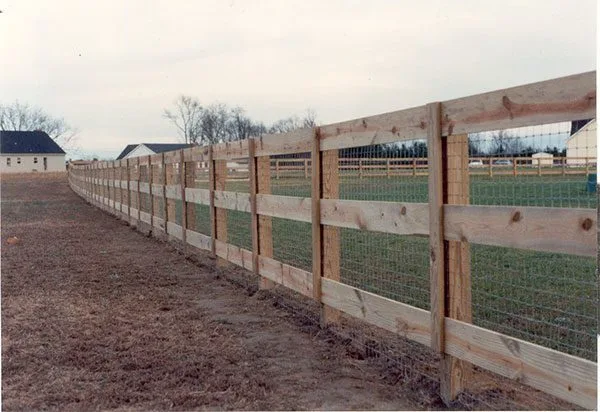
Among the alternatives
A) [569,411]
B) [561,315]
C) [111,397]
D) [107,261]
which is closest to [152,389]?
[111,397]

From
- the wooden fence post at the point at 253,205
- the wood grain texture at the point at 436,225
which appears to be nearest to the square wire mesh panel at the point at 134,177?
the wooden fence post at the point at 253,205

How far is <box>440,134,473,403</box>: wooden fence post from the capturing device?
396cm

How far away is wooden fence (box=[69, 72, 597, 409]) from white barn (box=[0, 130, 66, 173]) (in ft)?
250

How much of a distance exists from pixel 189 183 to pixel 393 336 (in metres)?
5.65

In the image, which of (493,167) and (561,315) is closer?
(493,167)

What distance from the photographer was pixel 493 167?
4.14m

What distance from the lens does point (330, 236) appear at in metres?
5.70

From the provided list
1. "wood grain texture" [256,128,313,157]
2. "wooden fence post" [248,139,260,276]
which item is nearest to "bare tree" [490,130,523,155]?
"wood grain texture" [256,128,313,157]

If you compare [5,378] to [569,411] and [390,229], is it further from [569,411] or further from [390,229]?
[569,411]

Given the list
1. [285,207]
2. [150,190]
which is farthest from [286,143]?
[150,190]

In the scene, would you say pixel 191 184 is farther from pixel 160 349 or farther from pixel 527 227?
pixel 527 227

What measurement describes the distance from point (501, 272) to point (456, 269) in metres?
4.01

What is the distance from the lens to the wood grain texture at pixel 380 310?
4.26 meters

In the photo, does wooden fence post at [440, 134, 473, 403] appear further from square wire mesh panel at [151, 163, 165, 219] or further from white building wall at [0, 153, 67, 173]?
white building wall at [0, 153, 67, 173]
